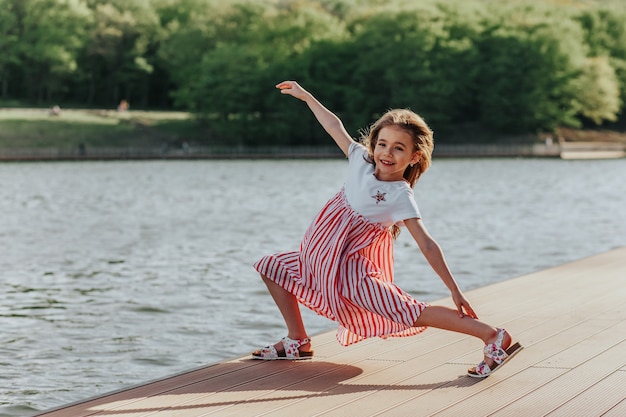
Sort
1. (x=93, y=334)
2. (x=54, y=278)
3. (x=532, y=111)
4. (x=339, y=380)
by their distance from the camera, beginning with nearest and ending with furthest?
(x=339, y=380) < (x=93, y=334) < (x=54, y=278) < (x=532, y=111)

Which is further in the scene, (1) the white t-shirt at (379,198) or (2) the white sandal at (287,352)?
(2) the white sandal at (287,352)

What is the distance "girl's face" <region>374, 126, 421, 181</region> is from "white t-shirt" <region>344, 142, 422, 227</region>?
0.06 m

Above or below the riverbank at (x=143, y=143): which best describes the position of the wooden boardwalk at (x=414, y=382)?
above

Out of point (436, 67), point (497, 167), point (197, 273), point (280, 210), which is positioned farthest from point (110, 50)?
point (197, 273)

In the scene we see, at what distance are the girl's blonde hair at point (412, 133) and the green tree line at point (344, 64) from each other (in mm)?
61335

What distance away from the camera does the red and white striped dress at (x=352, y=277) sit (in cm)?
489

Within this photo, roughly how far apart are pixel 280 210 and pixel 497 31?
50.0m

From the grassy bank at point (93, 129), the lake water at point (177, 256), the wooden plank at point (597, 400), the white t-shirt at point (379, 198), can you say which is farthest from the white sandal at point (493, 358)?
the grassy bank at point (93, 129)

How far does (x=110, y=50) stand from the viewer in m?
78.1

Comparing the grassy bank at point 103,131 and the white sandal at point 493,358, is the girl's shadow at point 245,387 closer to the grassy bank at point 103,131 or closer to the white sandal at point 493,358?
the white sandal at point 493,358

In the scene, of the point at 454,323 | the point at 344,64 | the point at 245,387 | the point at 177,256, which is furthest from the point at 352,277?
the point at 344,64

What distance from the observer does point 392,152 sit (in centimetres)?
494

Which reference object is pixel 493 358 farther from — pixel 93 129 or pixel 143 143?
pixel 93 129

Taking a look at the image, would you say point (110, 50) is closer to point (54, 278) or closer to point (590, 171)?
point (590, 171)
